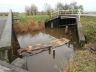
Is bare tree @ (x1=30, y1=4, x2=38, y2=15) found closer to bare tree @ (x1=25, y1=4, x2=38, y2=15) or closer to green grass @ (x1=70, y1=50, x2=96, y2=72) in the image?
bare tree @ (x1=25, y1=4, x2=38, y2=15)

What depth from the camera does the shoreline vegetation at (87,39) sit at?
1082cm

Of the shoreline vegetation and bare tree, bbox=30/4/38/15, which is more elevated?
bare tree, bbox=30/4/38/15

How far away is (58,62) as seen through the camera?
14383mm

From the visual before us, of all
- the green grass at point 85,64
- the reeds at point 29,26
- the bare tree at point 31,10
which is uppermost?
the bare tree at point 31,10

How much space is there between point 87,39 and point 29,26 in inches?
482

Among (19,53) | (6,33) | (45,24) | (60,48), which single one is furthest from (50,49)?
(45,24)

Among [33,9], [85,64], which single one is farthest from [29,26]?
[85,64]

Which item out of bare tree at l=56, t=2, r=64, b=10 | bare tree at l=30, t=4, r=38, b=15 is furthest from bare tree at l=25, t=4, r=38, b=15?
bare tree at l=56, t=2, r=64, b=10

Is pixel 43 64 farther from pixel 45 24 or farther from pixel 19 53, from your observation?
pixel 45 24

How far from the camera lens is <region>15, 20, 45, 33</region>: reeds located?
2814cm

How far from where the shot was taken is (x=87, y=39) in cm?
1894

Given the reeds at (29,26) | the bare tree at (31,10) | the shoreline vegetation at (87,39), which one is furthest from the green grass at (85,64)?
the bare tree at (31,10)

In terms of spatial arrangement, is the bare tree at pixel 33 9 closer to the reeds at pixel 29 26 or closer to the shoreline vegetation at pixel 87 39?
the shoreline vegetation at pixel 87 39

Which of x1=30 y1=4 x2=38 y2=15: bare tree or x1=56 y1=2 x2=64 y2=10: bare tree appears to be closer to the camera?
x1=30 y1=4 x2=38 y2=15: bare tree
